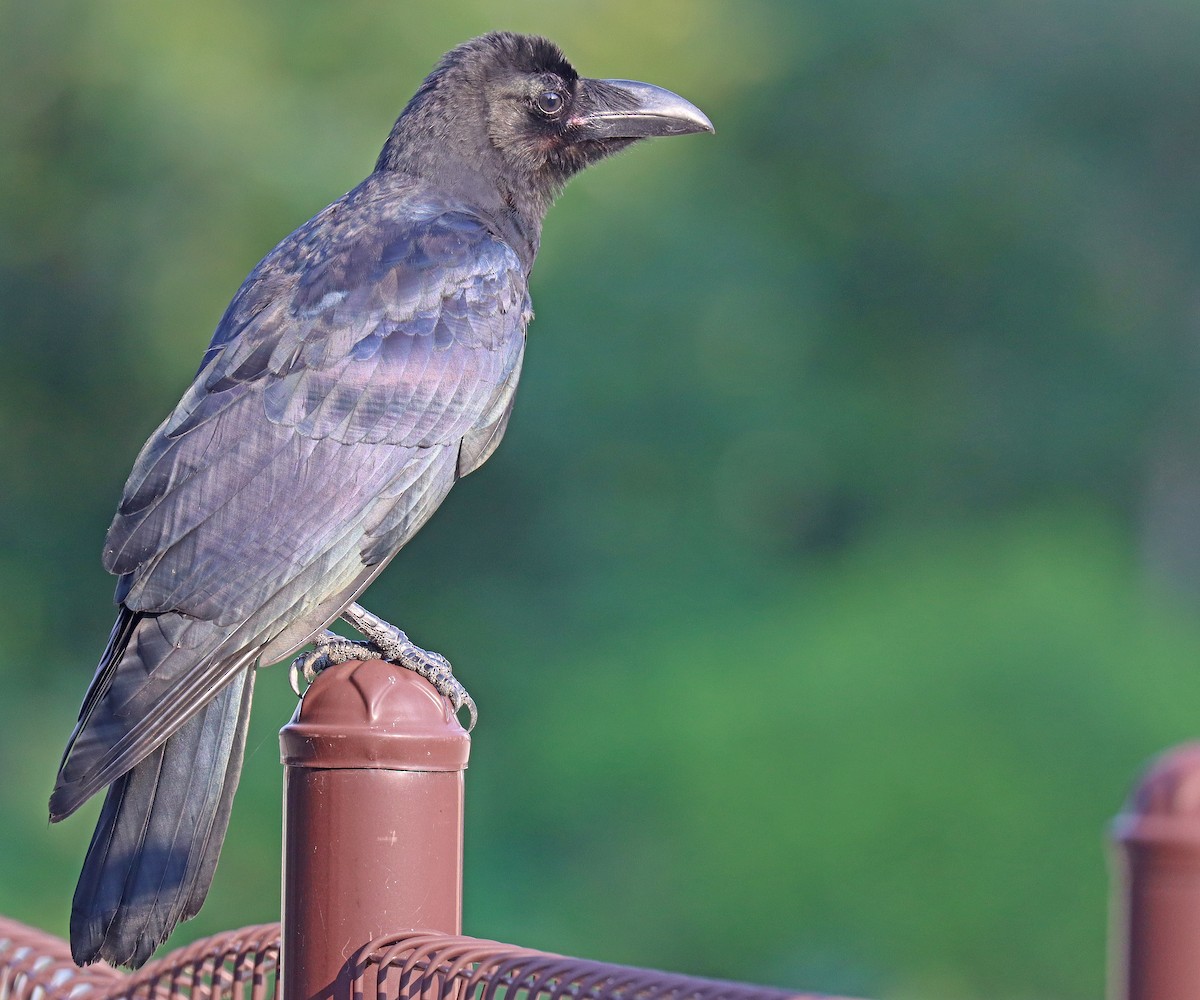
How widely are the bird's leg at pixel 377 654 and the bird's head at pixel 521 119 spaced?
1.27 m

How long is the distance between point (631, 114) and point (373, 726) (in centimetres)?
234

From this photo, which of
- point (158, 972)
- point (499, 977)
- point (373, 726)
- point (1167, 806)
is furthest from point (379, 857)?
point (1167, 806)

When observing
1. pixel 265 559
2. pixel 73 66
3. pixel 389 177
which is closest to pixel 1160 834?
pixel 265 559

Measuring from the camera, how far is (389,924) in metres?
1.78

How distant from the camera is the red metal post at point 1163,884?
1.08m

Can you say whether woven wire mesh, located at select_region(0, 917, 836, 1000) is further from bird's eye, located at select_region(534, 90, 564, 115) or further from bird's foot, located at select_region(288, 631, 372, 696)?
bird's eye, located at select_region(534, 90, 564, 115)

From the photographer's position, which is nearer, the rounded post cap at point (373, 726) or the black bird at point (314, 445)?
the rounded post cap at point (373, 726)

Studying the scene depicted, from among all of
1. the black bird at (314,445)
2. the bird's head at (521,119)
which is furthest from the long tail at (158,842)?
the bird's head at (521,119)

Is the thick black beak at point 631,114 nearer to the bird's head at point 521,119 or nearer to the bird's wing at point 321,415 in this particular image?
the bird's head at point 521,119

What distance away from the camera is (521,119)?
3.68m

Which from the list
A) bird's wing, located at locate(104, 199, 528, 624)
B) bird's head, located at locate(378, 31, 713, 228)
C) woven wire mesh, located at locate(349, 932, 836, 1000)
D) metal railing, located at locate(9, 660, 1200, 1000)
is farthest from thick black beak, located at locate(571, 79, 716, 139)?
woven wire mesh, located at locate(349, 932, 836, 1000)

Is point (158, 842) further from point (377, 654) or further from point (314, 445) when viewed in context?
point (314, 445)

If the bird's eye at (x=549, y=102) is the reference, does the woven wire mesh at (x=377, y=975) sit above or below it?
below

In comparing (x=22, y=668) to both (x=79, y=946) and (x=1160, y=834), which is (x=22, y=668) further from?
(x=1160, y=834)
